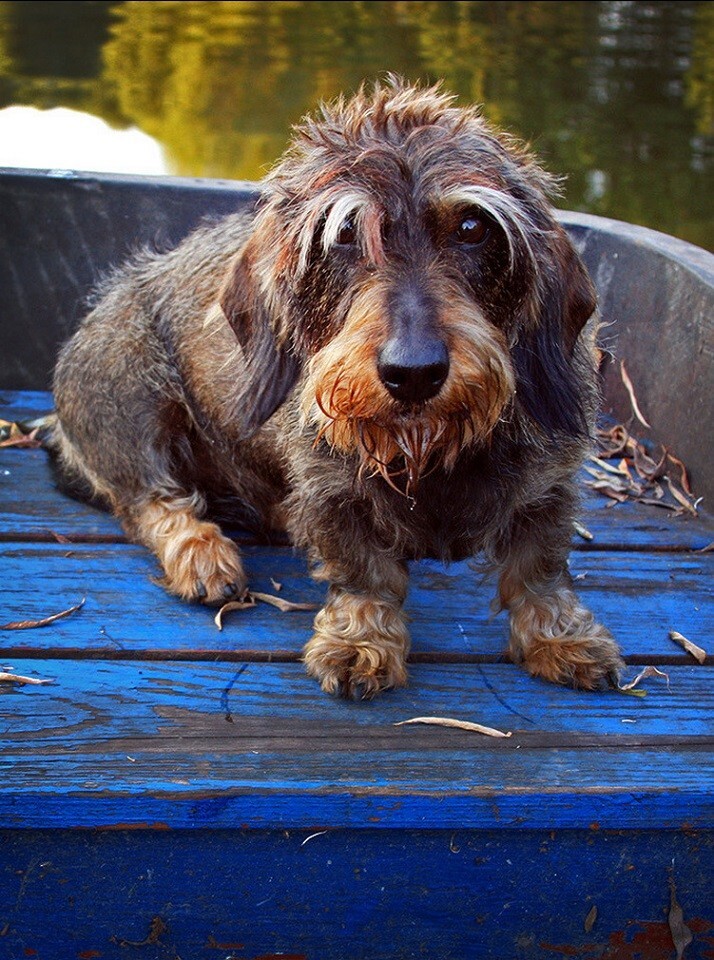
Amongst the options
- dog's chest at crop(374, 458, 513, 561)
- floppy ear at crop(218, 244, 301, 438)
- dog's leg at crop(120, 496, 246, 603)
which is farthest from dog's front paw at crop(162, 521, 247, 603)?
dog's chest at crop(374, 458, 513, 561)

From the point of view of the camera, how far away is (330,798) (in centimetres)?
213

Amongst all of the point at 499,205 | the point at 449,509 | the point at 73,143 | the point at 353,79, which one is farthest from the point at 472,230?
the point at 353,79

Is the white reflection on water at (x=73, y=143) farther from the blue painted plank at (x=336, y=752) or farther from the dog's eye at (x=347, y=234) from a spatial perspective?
the blue painted plank at (x=336, y=752)

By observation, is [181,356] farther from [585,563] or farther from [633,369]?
[633,369]

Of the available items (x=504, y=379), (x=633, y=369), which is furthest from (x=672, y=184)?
(x=504, y=379)

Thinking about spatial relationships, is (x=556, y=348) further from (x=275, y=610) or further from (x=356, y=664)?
(x=275, y=610)

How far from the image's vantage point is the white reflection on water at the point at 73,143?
34.7ft

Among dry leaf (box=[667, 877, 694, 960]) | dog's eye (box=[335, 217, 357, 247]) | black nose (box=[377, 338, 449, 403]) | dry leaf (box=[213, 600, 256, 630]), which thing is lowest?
dry leaf (box=[667, 877, 694, 960])

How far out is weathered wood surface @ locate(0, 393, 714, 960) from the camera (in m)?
2.12

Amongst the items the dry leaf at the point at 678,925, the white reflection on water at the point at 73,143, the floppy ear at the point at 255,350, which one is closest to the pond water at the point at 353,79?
the white reflection on water at the point at 73,143

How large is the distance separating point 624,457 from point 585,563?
2.59ft

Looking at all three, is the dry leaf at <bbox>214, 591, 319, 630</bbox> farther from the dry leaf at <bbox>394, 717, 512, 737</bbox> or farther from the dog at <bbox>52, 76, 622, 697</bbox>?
the dry leaf at <bbox>394, 717, 512, 737</bbox>

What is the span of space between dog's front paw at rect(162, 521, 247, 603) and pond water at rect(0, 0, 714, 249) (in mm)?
7555

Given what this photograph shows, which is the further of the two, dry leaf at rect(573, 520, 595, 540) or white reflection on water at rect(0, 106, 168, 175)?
white reflection on water at rect(0, 106, 168, 175)
